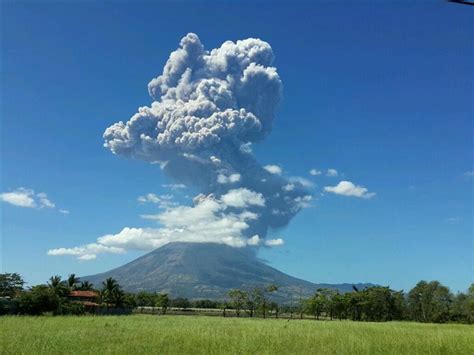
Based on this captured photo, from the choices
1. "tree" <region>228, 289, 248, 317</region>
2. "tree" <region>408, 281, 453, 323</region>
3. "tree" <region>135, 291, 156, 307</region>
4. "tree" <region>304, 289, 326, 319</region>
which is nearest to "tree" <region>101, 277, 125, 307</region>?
"tree" <region>135, 291, 156, 307</region>

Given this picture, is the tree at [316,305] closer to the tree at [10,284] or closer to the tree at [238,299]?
the tree at [238,299]

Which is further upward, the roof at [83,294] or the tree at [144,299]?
the tree at [144,299]

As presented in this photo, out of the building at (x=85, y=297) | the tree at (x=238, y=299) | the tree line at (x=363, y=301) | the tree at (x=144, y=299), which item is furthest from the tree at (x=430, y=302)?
the building at (x=85, y=297)

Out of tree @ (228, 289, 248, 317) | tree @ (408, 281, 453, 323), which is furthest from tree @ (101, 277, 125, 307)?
tree @ (408, 281, 453, 323)

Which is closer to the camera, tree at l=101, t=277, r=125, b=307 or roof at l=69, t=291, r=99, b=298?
roof at l=69, t=291, r=99, b=298

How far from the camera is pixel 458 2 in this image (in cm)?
509

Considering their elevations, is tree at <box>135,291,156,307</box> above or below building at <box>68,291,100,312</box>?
above

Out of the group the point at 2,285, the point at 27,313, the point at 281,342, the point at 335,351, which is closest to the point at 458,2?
the point at 335,351

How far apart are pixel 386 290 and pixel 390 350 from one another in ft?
259

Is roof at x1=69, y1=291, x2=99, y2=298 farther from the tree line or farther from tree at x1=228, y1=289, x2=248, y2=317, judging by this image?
tree at x1=228, y1=289, x2=248, y2=317

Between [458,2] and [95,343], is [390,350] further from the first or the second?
[458,2]

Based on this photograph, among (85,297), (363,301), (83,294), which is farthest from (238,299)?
(83,294)

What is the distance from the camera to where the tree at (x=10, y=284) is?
81919mm

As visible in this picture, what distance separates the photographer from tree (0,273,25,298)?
81.9 meters
